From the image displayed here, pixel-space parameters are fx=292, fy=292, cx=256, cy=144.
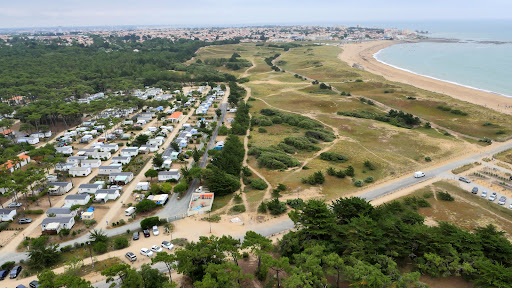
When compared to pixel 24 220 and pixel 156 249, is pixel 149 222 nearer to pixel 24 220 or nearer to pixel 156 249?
pixel 156 249

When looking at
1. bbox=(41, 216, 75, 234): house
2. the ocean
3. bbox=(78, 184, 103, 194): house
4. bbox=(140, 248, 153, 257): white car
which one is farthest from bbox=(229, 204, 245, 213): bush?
the ocean

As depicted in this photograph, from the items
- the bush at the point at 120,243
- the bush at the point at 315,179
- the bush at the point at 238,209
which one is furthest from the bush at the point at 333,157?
the bush at the point at 120,243

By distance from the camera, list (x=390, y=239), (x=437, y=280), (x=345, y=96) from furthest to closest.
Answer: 1. (x=345, y=96)
2. (x=390, y=239)
3. (x=437, y=280)

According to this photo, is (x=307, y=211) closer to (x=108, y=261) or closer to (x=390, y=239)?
(x=390, y=239)

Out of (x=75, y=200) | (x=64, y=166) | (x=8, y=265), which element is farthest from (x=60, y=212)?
(x=64, y=166)

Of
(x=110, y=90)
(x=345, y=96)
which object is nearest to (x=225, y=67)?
(x=110, y=90)

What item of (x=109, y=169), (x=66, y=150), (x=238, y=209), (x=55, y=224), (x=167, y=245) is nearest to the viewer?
(x=167, y=245)
